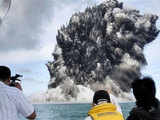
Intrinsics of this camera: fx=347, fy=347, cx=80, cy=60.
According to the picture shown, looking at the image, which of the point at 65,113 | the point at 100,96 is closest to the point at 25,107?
the point at 100,96

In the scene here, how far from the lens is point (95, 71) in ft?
609

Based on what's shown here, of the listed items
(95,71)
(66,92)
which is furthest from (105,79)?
(66,92)

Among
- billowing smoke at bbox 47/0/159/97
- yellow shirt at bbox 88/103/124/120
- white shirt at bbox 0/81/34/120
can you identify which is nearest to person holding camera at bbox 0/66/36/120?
white shirt at bbox 0/81/34/120

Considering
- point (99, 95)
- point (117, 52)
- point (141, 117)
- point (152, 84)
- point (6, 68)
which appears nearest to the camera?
point (141, 117)

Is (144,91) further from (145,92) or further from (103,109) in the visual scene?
(103,109)

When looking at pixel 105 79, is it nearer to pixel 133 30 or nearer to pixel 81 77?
pixel 81 77

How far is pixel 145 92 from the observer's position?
3.64 metres

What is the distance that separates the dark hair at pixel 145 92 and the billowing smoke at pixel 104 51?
17872cm

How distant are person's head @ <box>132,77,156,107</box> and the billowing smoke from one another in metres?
179

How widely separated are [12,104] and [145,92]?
183cm

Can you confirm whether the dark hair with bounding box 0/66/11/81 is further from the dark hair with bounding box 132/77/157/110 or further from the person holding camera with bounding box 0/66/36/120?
the dark hair with bounding box 132/77/157/110

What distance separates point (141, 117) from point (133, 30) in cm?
18647

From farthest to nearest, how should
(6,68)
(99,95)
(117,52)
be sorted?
(117,52) → (6,68) → (99,95)

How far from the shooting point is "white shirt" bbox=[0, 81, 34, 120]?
448cm
